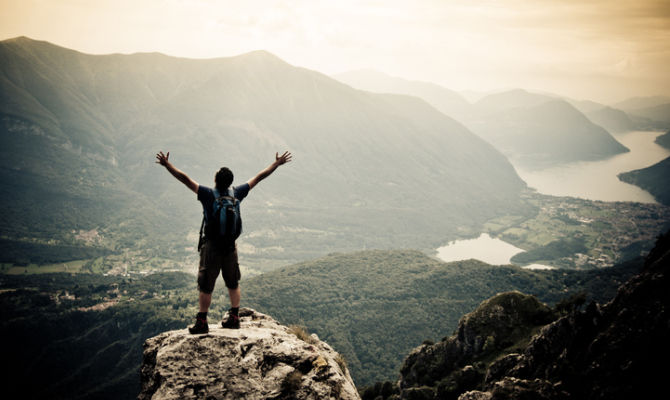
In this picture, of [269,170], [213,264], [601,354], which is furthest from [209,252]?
[601,354]

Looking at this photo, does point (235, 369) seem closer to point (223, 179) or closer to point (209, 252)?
point (209, 252)

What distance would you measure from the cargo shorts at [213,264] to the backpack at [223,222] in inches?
9.2

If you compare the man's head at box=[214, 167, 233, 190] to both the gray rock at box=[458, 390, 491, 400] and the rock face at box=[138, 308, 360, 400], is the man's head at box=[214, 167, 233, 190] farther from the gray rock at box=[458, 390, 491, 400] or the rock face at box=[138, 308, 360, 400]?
the gray rock at box=[458, 390, 491, 400]

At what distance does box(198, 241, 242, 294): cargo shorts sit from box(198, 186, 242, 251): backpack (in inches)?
9.2

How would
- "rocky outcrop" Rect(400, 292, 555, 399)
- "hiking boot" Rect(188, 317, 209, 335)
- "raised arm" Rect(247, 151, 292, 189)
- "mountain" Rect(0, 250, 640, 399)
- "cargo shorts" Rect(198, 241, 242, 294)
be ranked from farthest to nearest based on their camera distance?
"mountain" Rect(0, 250, 640, 399) < "rocky outcrop" Rect(400, 292, 555, 399) < "raised arm" Rect(247, 151, 292, 189) < "cargo shorts" Rect(198, 241, 242, 294) < "hiking boot" Rect(188, 317, 209, 335)

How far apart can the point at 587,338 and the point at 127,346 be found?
117773 mm

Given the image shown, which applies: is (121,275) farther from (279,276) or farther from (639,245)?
(639,245)

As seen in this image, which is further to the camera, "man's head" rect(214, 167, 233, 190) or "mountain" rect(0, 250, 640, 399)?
"mountain" rect(0, 250, 640, 399)

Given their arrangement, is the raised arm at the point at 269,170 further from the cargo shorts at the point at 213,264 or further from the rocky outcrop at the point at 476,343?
the rocky outcrop at the point at 476,343

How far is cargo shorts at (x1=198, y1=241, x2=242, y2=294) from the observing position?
7.56 m

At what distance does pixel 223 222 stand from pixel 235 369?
117 inches

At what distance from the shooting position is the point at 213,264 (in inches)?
300

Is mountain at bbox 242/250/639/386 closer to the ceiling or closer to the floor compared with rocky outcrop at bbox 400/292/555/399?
closer to the floor

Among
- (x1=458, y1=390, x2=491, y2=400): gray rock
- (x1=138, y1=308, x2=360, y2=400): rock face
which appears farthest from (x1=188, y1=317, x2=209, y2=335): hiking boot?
(x1=458, y1=390, x2=491, y2=400): gray rock
